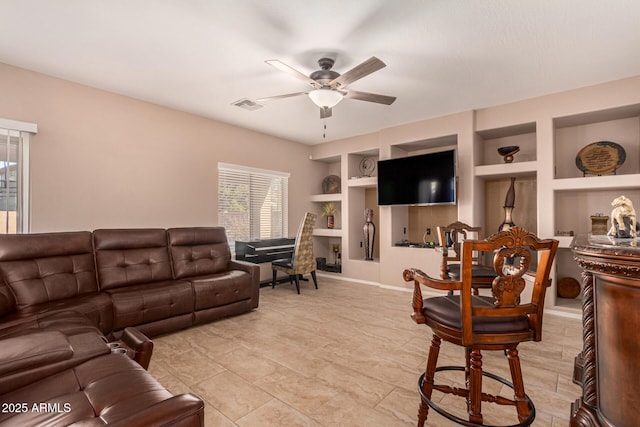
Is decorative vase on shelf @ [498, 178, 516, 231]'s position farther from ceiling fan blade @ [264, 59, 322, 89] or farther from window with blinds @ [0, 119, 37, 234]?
window with blinds @ [0, 119, 37, 234]

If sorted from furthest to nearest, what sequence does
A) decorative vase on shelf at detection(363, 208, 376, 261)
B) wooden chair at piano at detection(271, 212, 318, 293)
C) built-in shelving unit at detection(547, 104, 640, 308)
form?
1. decorative vase on shelf at detection(363, 208, 376, 261)
2. wooden chair at piano at detection(271, 212, 318, 293)
3. built-in shelving unit at detection(547, 104, 640, 308)

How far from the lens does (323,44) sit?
2521 millimetres

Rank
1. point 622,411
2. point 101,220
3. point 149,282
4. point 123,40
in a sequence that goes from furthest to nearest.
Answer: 1. point 101,220
2. point 149,282
3. point 123,40
4. point 622,411

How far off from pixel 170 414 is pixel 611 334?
1449 millimetres

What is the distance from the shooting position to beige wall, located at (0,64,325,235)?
3020 millimetres

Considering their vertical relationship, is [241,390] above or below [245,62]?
below

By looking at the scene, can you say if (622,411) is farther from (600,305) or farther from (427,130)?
(427,130)

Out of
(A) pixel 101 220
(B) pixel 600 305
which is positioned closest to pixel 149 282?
(A) pixel 101 220

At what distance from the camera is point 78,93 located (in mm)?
3270

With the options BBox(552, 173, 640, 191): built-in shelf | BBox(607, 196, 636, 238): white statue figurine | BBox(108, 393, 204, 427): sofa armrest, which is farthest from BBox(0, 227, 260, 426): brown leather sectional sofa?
BBox(552, 173, 640, 191): built-in shelf

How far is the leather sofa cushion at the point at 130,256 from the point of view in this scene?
3.00 m

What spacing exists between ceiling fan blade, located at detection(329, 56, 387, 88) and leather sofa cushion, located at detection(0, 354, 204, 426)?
7.69 feet

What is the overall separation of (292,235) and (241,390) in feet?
12.3

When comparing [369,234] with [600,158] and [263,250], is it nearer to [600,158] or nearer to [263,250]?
[263,250]
